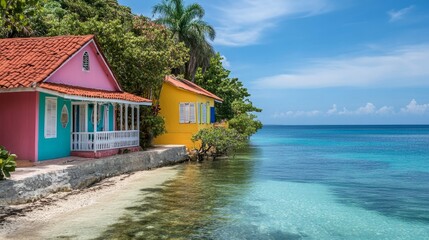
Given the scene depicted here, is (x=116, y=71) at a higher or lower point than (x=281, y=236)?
higher

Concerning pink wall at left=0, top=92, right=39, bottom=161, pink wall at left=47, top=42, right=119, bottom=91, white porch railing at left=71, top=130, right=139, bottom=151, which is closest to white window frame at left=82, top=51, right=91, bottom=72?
pink wall at left=47, top=42, right=119, bottom=91

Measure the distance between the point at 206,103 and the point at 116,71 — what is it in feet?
27.8

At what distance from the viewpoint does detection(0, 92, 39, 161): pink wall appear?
15.4 metres

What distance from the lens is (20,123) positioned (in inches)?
613

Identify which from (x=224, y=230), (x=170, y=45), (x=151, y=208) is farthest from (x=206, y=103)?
(x=224, y=230)

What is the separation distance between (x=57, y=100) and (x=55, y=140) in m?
1.70

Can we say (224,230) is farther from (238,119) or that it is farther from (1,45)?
(238,119)

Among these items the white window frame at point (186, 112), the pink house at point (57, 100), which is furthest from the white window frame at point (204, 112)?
the pink house at point (57, 100)

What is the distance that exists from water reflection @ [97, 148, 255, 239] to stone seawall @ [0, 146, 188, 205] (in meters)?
2.29

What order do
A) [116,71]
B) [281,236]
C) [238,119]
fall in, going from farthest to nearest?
[238,119], [116,71], [281,236]

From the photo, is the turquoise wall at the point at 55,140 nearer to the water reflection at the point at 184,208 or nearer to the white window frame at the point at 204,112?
the water reflection at the point at 184,208

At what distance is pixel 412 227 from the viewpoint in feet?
36.8

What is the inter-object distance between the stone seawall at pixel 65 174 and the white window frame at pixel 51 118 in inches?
59.1

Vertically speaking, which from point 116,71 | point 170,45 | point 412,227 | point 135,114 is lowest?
point 412,227
